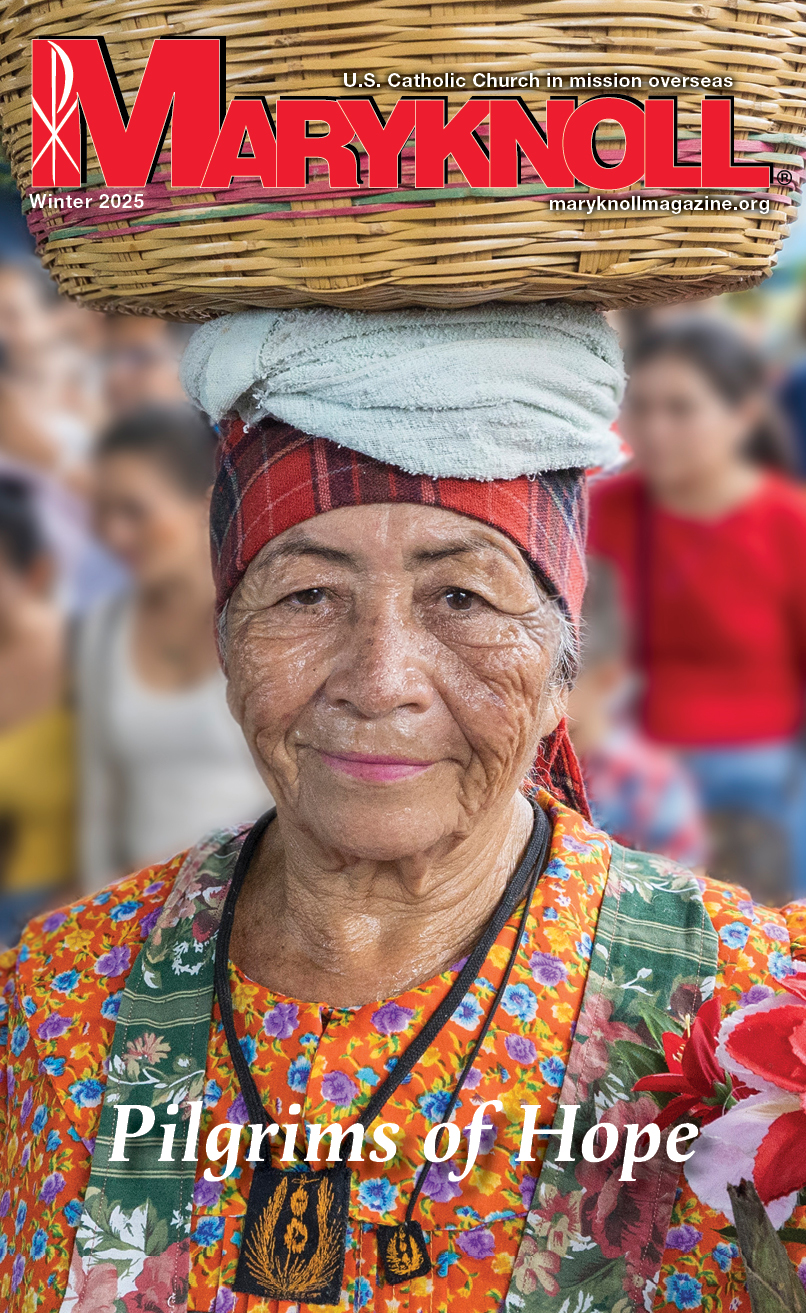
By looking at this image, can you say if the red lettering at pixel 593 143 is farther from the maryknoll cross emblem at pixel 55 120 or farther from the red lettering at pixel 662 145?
the maryknoll cross emblem at pixel 55 120

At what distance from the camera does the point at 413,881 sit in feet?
5.48

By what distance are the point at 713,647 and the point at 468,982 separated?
8.53 feet

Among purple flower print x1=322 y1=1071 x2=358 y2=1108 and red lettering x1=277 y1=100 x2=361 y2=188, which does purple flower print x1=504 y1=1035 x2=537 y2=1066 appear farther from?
red lettering x1=277 y1=100 x2=361 y2=188

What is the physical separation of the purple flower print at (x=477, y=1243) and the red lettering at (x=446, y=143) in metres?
1.15

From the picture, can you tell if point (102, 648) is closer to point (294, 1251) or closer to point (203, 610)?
point (203, 610)

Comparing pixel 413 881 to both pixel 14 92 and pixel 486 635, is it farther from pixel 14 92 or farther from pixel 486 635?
pixel 14 92

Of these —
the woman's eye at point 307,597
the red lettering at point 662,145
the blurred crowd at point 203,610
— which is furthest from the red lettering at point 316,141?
the blurred crowd at point 203,610

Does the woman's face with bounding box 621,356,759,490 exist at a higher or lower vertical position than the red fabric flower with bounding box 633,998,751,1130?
higher

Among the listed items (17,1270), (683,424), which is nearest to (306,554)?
(17,1270)

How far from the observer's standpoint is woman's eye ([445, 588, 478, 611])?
1584mm

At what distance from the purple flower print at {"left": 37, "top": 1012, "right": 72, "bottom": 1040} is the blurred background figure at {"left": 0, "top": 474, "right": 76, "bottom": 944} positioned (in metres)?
1.99

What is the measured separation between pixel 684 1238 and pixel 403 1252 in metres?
0.32

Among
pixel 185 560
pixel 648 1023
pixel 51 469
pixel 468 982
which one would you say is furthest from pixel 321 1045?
pixel 51 469

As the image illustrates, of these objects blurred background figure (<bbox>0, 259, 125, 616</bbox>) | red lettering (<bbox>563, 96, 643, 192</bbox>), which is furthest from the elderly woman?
blurred background figure (<bbox>0, 259, 125, 616</bbox>)
